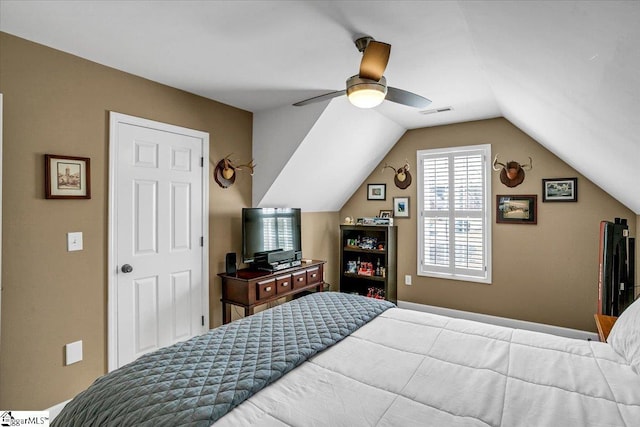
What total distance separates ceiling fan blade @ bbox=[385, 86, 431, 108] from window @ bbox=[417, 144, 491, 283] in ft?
6.44

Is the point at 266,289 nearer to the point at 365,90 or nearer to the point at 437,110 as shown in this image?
the point at 365,90

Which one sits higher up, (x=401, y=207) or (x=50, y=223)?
(x=401, y=207)

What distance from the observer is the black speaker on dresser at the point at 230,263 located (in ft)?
11.0

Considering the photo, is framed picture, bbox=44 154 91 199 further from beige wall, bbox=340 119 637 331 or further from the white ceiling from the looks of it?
beige wall, bbox=340 119 637 331

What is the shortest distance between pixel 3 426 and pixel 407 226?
410 centimetres

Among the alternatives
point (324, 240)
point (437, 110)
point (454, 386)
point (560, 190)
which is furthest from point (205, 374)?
point (560, 190)

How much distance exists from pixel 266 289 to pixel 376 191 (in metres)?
2.24

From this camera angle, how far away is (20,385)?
2.12 metres

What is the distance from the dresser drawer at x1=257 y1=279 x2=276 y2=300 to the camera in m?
3.26

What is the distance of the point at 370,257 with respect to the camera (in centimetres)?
488

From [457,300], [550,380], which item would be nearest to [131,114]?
[550,380]

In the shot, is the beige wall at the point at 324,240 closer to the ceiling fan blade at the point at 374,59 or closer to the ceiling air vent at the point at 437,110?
the ceiling air vent at the point at 437,110

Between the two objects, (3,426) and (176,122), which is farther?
(176,122)

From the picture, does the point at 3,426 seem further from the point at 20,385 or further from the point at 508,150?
the point at 508,150
